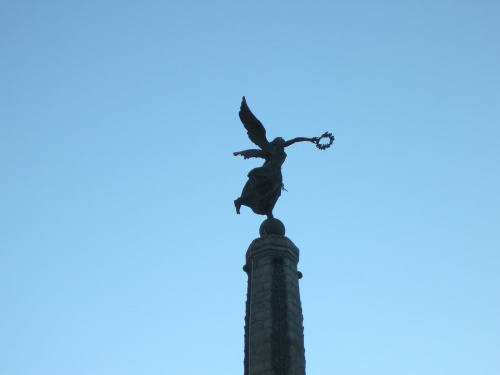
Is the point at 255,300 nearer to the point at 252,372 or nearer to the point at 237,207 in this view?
→ the point at 252,372

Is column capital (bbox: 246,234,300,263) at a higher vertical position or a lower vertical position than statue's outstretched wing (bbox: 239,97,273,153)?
lower

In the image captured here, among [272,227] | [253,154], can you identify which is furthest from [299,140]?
[272,227]

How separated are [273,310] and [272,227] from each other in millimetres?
2902

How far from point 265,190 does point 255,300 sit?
12.0 feet

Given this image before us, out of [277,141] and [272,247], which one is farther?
[277,141]

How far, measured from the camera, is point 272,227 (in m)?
18.4

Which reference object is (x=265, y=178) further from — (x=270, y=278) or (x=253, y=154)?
(x=270, y=278)

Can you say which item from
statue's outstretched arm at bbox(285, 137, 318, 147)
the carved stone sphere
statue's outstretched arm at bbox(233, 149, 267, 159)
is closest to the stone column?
the carved stone sphere

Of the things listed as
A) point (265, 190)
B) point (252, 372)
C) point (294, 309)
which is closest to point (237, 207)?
point (265, 190)

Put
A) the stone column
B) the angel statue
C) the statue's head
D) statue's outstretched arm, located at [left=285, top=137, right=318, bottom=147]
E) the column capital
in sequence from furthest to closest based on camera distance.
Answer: the statue's head < statue's outstretched arm, located at [left=285, top=137, right=318, bottom=147] < the angel statue < the column capital < the stone column

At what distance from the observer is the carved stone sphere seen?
60.1ft

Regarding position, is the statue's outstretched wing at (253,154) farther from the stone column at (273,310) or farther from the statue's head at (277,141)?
the stone column at (273,310)

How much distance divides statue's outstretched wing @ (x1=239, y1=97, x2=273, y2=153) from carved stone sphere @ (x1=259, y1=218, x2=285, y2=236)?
256 centimetres

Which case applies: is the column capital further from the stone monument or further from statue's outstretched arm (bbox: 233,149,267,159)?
statue's outstretched arm (bbox: 233,149,267,159)
